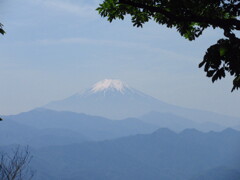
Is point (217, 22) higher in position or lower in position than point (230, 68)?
higher

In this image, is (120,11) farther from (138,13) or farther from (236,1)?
(236,1)

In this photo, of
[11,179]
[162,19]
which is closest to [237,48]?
[162,19]

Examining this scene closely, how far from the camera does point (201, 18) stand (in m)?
7.41

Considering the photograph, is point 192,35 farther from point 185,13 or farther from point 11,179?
point 11,179

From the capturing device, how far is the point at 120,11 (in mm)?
9852

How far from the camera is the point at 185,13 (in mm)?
8383

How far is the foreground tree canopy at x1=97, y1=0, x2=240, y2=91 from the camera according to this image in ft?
19.9

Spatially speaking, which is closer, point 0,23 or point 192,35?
point 0,23

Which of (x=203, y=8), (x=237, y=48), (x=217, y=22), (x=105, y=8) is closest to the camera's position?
(x=237, y=48)

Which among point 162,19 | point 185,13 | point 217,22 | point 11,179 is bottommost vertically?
point 11,179

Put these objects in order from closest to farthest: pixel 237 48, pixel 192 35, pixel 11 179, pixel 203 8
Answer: pixel 237 48
pixel 203 8
pixel 192 35
pixel 11 179

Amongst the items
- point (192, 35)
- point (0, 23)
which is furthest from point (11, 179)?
point (192, 35)

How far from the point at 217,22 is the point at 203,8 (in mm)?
2211

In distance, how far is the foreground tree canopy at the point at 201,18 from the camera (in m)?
6.05
